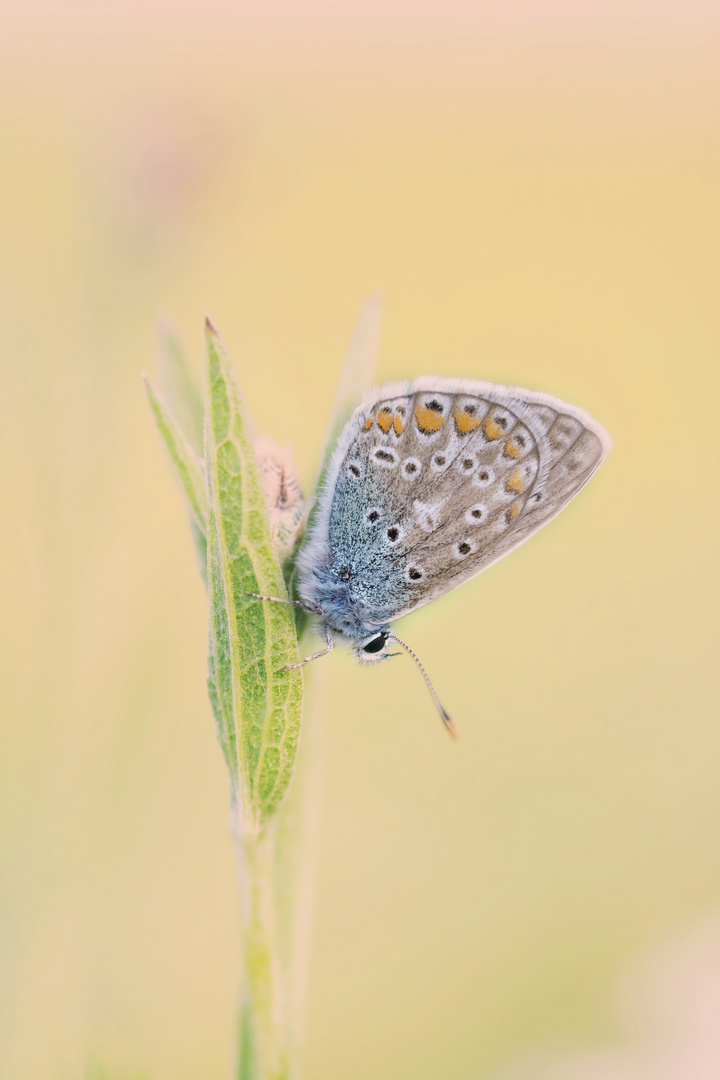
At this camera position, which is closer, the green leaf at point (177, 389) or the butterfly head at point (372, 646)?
the green leaf at point (177, 389)

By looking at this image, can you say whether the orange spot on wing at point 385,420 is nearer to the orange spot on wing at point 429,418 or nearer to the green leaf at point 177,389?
the orange spot on wing at point 429,418

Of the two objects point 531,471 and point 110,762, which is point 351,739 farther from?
point 531,471

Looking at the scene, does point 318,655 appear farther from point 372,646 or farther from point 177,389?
point 177,389

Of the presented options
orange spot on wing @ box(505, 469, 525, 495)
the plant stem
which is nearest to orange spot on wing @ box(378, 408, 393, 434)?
orange spot on wing @ box(505, 469, 525, 495)

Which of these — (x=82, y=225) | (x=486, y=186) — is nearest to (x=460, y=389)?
(x=82, y=225)

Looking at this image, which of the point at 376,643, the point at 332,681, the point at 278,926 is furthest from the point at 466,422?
the point at 332,681

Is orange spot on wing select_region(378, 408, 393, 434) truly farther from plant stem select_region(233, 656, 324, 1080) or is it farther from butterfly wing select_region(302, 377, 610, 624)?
plant stem select_region(233, 656, 324, 1080)

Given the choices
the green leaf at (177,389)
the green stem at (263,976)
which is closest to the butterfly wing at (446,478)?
the green leaf at (177,389)

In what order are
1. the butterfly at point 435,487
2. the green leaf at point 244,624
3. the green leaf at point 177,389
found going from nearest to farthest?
the green leaf at point 244,624 < the green leaf at point 177,389 < the butterfly at point 435,487
